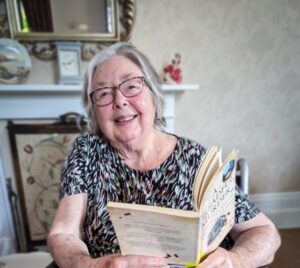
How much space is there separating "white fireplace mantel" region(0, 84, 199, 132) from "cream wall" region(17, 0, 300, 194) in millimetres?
120

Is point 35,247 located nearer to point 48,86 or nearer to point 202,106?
point 48,86

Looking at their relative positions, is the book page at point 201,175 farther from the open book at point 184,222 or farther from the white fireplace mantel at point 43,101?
the white fireplace mantel at point 43,101

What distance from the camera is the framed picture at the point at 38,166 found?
4.97 ft

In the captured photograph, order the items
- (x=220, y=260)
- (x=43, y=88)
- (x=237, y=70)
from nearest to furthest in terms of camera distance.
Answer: (x=220, y=260)
(x=43, y=88)
(x=237, y=70)

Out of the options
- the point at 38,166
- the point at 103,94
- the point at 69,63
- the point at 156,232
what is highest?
the point at 69,63

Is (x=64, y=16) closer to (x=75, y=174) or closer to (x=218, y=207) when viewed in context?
(x=75, y=174)

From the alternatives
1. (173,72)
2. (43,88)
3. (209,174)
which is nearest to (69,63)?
(43,88)

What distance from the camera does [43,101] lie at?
1488mm

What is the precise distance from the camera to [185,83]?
5.32 ft

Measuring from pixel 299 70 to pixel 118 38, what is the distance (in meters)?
1.33

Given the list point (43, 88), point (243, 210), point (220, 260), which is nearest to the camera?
point (220, 260)

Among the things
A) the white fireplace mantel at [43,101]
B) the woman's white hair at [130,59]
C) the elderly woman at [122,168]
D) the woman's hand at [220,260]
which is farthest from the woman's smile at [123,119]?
the white fireplace mantel at [43,101]

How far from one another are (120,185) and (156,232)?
40cm

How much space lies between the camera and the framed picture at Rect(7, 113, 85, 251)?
1.52 meters
